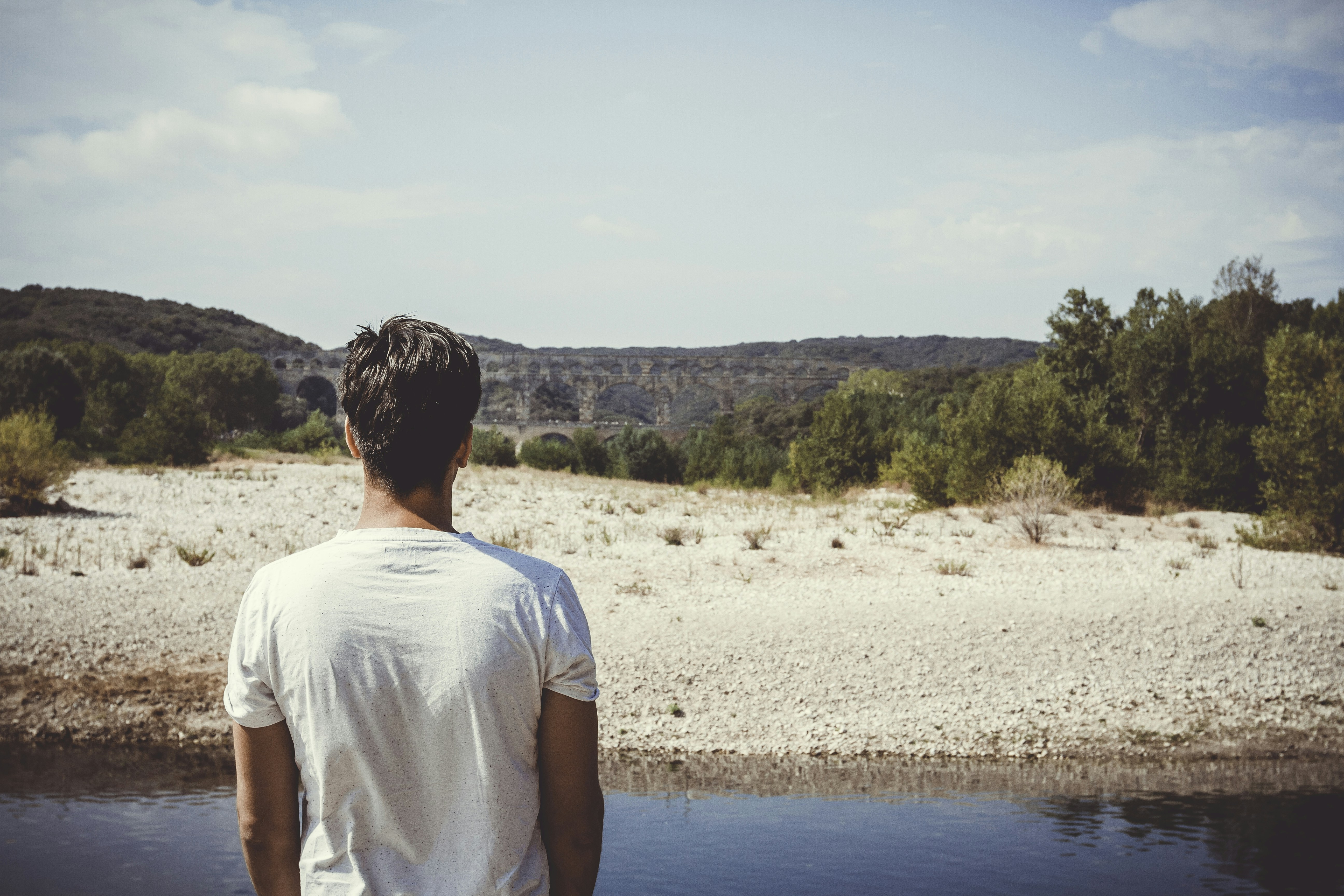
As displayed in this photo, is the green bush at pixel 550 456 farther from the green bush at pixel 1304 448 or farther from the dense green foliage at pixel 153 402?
the green bush at pixel 1304 448

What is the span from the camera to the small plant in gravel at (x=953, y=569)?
14180 millimetres

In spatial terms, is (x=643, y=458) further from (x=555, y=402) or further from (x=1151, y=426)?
(x=555, y=402)

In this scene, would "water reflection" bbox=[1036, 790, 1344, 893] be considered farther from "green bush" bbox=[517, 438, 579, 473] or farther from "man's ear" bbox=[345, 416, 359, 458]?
"green bush" bbox=[517, 438, 579, 473]

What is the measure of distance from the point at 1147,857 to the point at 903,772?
2184mm

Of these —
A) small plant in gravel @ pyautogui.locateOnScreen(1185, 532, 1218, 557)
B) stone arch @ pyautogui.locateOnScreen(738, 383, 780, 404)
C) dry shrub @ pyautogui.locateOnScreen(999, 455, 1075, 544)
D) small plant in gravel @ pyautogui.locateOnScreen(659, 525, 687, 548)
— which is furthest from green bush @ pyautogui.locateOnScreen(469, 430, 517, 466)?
stone arch @ pyautogui.locateOnScreen(738, 383, 780, 404)

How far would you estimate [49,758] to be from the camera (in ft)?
27.4

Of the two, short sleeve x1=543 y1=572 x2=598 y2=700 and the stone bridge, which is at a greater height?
the stone bridge

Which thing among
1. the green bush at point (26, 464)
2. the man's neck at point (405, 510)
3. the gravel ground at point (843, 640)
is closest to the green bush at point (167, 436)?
the green bush at point (26, 464)

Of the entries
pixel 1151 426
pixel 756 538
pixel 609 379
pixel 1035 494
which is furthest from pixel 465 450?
pixel 609 379

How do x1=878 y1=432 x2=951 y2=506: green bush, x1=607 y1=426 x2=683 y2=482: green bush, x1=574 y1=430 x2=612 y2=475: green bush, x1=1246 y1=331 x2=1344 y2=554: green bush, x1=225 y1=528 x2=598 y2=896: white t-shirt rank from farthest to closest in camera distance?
x1=574 y1=430 x2=612 y2=475: green bush < x1=607 y1=426 x2=683 y2=482: green bush < x1=878 y1=432 x2=951 y2=506: green bush < x1=1246 y1=331 x2=1344 y2=554: green bush < x1=225 y1=528 x2=598 y2=896: white t-shirt

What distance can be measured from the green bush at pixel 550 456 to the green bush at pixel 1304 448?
2958 cm

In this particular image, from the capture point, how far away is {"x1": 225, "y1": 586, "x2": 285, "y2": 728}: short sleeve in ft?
5.09

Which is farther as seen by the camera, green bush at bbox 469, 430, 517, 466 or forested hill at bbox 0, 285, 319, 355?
forested hill at bbox 0, 285, 319, 355

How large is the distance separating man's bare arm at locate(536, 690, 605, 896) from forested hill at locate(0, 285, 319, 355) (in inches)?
3163
